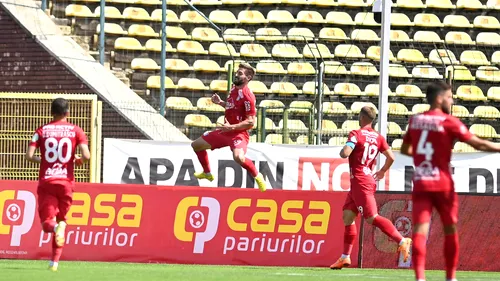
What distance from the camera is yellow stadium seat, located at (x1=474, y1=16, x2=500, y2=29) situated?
27.9 metres

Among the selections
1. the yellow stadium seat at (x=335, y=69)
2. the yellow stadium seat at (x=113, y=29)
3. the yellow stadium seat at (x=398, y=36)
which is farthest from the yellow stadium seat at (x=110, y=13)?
the yellow stadium seat at (x=398, y=36)

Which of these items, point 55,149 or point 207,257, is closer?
point 55,149

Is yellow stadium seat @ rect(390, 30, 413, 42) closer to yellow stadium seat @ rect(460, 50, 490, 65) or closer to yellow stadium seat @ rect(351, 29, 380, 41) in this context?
yellow stadium seat @ rect(351, 29, 380, 41)

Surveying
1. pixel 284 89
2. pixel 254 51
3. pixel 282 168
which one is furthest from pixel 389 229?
pixel 254 51

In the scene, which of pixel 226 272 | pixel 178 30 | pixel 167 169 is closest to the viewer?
pixel 226 272

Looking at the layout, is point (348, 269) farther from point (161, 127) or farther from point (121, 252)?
point (161, 127)

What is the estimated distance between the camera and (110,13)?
88.2 feet

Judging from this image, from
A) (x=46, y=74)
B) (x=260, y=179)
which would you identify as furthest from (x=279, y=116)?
(x=260, y=179)

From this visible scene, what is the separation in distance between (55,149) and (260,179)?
4.06 m

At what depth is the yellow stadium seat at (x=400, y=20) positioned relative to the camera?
27.5 metres

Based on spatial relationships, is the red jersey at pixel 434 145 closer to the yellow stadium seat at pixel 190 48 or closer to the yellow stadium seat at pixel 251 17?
the yellow stadium seat at pixel 190 48

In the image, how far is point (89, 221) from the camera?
17.3 meters

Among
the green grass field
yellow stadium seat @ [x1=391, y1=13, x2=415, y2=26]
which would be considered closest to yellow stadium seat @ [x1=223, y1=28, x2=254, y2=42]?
yellow stadium seat @ [x1=391, y1=13, x2=415, y2=26]

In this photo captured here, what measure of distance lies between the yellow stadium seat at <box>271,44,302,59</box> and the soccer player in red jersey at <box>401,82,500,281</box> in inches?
613
